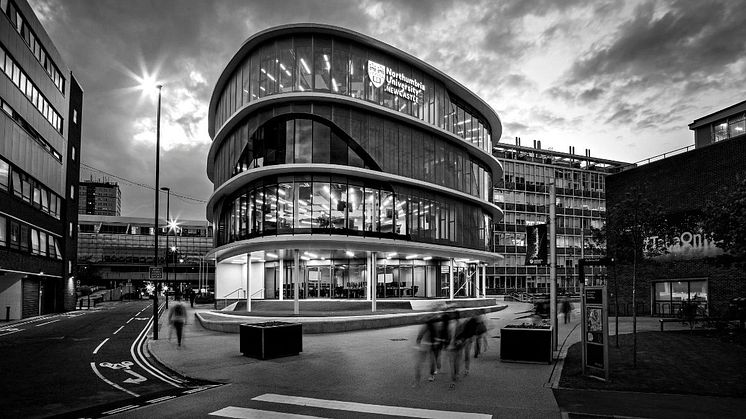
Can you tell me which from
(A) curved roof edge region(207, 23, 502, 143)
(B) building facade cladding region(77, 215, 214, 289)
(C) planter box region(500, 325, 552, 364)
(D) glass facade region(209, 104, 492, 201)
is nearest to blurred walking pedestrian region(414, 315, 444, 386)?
(C) planter box region(500, 325, 552, 364)

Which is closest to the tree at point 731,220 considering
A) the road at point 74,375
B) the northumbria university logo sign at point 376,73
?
the road at point 74,375

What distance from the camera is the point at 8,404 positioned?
35.8 feet

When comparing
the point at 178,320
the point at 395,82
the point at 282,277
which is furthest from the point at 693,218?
the point at 282,277

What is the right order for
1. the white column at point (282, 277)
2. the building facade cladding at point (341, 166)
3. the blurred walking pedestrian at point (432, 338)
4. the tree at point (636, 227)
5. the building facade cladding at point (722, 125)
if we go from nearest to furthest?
the blurred walking pedestrian at point (432, 338) → the tree at point (636, 227) → the building facade cladding at point (722, 125) → the building facade cladding at point (341, 166) → the white column at point (282, 277)

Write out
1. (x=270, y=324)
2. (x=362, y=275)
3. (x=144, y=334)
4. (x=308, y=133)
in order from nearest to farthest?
(x=270, y=324) < (x=144, y=334) < (x=308, y=133) < (x=362, y=275)

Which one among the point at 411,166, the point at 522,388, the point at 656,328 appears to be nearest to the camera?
the point at 522,388

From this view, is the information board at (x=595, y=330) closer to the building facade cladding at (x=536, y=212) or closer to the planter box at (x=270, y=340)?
the planter box at (x=270, y=340)

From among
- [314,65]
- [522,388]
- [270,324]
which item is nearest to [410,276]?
[314,65]

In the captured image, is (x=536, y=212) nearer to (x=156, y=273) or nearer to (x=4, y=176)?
(x=4, y=176)

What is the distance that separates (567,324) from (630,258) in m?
14.2

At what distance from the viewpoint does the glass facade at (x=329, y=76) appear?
34.7 meters

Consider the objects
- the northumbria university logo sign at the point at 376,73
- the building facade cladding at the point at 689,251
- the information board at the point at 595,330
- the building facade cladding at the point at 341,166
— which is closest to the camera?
the information board at the point at 595,330

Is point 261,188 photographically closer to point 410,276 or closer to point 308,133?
point 308,133

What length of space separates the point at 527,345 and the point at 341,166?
2061 centimetres
